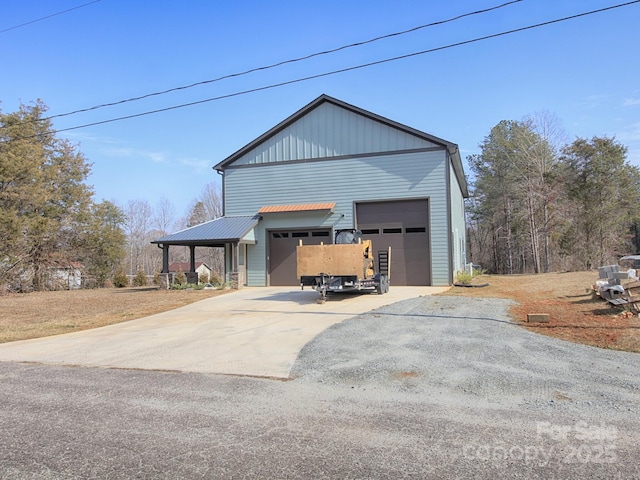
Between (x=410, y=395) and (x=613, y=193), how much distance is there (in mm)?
37382

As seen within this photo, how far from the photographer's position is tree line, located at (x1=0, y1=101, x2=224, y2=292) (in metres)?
26.6

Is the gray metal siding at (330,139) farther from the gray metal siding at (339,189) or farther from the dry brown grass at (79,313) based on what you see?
the dry brown grass at (79,313)

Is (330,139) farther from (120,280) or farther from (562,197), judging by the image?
(562,197)

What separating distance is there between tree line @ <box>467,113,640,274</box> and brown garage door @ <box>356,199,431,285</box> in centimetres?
2043

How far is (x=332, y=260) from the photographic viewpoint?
14.4 meters

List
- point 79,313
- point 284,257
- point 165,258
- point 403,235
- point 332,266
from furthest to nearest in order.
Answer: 1. point 284,257
2. point 165,258
3. point 403,235
4. point 79,313
5. point 332,266

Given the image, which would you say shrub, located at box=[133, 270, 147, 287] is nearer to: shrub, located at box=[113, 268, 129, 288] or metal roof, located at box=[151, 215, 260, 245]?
shrub, located at box=[113, 268, 129, 288]

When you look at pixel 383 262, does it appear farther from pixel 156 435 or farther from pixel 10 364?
pixel 156 435

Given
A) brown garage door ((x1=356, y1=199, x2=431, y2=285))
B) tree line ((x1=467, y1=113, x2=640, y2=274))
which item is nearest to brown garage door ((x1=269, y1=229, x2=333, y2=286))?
brown garage door ((x1=356, y1=199, x2=431, y2=285))

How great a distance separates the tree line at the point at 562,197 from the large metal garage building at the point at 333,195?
17686mm

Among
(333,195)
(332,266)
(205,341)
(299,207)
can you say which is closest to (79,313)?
(205,341)

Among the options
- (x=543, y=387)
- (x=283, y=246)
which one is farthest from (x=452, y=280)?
(x=543, y=387)

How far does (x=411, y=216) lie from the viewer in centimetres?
2045

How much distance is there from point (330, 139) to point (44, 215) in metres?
22.2
